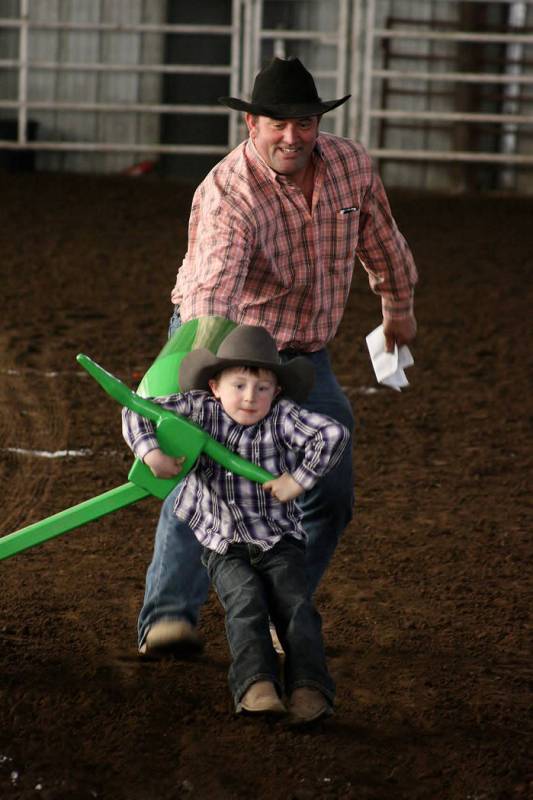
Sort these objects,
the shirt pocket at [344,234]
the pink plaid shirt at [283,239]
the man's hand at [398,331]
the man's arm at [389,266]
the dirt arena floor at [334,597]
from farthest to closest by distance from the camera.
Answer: the man's hand at [398,331], the man's arm at [389,266], the shirt pocket at [344,234], the pink plaid shirt at [283,239], the dirt arena floor at [334,597]

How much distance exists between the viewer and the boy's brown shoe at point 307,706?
3537mm

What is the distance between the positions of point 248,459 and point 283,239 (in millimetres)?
762

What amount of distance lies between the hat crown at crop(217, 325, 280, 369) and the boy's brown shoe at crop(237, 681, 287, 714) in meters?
0.84

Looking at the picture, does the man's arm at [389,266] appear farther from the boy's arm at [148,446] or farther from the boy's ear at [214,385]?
the boy's arm at [148,446]

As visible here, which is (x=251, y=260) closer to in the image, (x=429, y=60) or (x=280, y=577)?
(x=280, y=577)

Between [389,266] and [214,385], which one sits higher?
[389,266]

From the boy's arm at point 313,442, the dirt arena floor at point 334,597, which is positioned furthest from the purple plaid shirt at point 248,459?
the dirt arena floor at point 334,597

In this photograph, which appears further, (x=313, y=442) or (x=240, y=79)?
(x=240, y=79)

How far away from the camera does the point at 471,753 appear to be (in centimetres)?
355

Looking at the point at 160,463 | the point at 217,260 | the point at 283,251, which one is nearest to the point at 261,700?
the point at 160,463

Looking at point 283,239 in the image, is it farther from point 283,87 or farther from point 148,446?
point 148,446

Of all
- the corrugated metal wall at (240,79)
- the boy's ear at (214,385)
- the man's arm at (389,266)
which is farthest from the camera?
the corrugated metal wall at (240,79)

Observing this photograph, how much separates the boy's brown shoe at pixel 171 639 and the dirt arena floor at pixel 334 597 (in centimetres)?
5

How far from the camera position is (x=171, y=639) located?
405 centimetres
